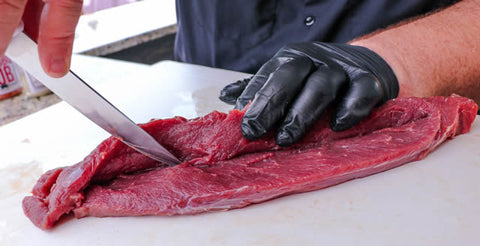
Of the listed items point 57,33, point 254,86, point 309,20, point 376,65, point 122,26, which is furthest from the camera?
point 122,26

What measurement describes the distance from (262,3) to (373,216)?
1391mm

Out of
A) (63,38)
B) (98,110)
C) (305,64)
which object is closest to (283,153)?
(305,64)

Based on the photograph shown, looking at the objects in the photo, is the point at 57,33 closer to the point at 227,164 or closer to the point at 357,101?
the point at 227,164

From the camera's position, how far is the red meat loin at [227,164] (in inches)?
57.4

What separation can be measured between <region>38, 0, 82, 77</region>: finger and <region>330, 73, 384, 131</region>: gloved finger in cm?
100

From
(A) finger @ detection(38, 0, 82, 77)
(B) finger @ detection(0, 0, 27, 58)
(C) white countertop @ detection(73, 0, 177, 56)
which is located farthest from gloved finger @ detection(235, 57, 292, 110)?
(C) white countertop @ detection(73, 0, 177, 56)

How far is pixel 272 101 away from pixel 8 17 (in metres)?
0.91

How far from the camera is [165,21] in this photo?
Result: 14.0 feet

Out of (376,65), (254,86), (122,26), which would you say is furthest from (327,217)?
(122,26)

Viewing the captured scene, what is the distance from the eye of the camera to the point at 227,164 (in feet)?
5.37

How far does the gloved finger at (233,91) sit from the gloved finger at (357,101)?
21.7 inches

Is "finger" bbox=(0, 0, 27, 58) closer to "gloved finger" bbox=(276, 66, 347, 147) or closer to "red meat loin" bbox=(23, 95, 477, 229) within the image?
"red meat loin" bbox=(23, 95, 477, 229)

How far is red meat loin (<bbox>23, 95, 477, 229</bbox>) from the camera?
1.46m

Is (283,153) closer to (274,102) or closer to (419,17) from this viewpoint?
(274,102)
